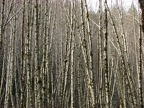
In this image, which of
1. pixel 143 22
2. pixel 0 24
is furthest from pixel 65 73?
pixel 143 22

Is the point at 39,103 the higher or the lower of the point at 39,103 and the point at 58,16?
the lower

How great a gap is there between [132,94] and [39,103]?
88 centimetres

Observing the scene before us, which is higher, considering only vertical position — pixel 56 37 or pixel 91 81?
pixel 56 37

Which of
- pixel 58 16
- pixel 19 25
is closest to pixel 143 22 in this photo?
pixel 19 25

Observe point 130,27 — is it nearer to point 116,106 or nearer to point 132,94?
point 116,106

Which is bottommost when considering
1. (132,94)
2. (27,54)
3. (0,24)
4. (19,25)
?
(132,94)

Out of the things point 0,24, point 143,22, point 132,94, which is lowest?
point 132,94

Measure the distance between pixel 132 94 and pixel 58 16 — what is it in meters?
6.74

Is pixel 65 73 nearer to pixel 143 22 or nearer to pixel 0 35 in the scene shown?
pixel 0 35

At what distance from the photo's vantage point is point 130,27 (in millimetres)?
13086

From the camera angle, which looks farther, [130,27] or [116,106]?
[130,27]

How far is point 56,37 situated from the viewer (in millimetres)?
7008

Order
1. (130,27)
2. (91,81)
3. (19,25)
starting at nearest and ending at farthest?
(91,81), (19,25), (130,27)

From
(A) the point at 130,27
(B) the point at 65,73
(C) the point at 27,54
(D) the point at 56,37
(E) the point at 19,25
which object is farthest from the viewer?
(A) the point at 130,27
